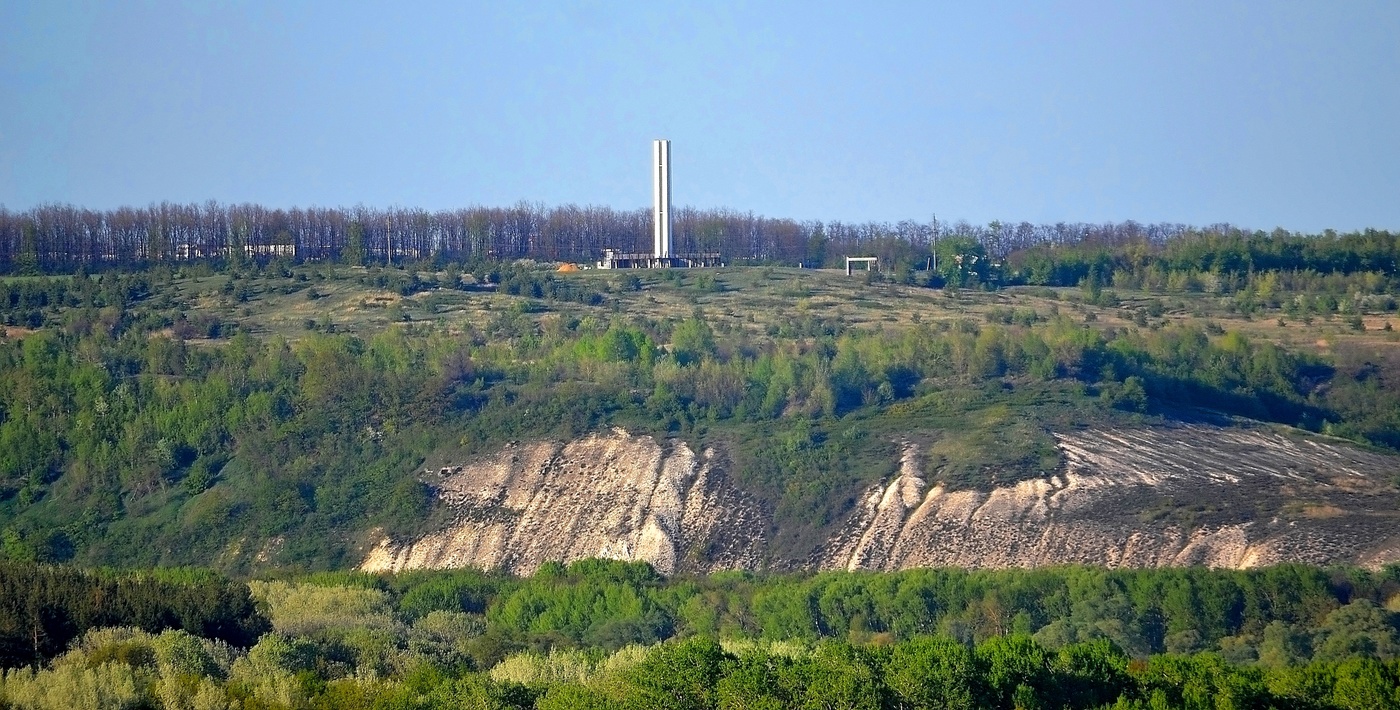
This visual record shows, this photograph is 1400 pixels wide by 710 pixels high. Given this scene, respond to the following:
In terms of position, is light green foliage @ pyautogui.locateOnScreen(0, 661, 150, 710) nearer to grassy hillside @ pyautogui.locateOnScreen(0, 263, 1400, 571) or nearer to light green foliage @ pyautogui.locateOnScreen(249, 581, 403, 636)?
light green foliage @ pyautogui.locateOnScreen(249, 581, 403, 636)

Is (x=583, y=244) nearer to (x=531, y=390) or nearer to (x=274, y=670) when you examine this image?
(x=531, y=390)

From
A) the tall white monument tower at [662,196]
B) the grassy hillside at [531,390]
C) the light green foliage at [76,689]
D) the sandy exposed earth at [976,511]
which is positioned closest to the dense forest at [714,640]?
the light green foliage at [76,689]

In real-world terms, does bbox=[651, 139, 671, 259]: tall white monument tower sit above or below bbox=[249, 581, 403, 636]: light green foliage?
above

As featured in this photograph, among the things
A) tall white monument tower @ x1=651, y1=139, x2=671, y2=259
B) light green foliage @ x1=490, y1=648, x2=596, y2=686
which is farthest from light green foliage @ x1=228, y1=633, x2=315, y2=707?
tall white monument tower @ x1=651, y1=139, x2=671, y2=259

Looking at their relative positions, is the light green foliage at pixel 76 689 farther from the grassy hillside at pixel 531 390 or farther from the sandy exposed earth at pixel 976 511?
the grassy hillside at pixel 531 390

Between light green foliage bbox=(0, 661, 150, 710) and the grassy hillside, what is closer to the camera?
light green foliage bbox=(0, 661, 150, 710)

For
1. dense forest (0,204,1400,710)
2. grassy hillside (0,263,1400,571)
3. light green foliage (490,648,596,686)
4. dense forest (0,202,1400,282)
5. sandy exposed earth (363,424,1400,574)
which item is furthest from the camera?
dense forest (0,202,1400,282)

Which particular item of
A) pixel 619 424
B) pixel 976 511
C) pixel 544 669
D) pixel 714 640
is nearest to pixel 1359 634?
pixel 714 640
